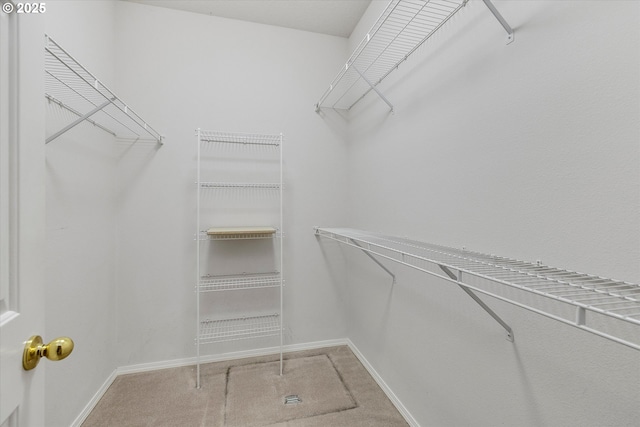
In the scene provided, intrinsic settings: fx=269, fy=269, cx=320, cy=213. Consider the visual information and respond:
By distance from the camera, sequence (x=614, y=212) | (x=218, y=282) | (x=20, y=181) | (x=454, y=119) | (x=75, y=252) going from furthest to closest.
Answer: (x=218, y=282) → (x=75, y=252) → (x=454, y=119) → (x=614, y=212) → (x=20, y=181)

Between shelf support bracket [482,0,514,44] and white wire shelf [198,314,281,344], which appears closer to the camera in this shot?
shelf support bracket [482,0,514,44]

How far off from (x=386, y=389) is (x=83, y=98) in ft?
8.05

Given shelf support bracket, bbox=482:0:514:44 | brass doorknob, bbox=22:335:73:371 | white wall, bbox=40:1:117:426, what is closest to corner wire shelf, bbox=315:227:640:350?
shelf support bracket, bbox=482:0:514:44

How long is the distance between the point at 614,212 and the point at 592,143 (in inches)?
7.5

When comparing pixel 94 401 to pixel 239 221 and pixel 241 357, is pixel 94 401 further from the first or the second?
pixel 239 221

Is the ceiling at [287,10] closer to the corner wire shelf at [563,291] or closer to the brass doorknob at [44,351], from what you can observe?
the corner wire shelf at [563,291]

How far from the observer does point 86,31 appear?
5.14 ft

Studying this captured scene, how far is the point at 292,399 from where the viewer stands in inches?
67.9

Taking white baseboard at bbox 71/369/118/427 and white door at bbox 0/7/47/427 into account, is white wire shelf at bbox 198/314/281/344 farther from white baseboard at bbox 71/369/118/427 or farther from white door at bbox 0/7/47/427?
white door at bbox 0/7/47/427

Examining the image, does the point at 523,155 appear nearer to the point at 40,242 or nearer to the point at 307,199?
the point at 40,242

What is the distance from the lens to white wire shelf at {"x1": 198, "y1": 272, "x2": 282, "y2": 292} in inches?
82.9

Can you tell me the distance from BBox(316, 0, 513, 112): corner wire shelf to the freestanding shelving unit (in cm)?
72

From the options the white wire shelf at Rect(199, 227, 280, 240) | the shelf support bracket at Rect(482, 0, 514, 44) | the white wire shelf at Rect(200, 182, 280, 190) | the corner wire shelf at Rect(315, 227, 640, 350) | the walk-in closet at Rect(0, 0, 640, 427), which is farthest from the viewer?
the white wire shelf at Rect(200, 182, 280, 190)

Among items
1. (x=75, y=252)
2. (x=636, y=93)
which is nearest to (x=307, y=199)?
(x=75, y=252)
